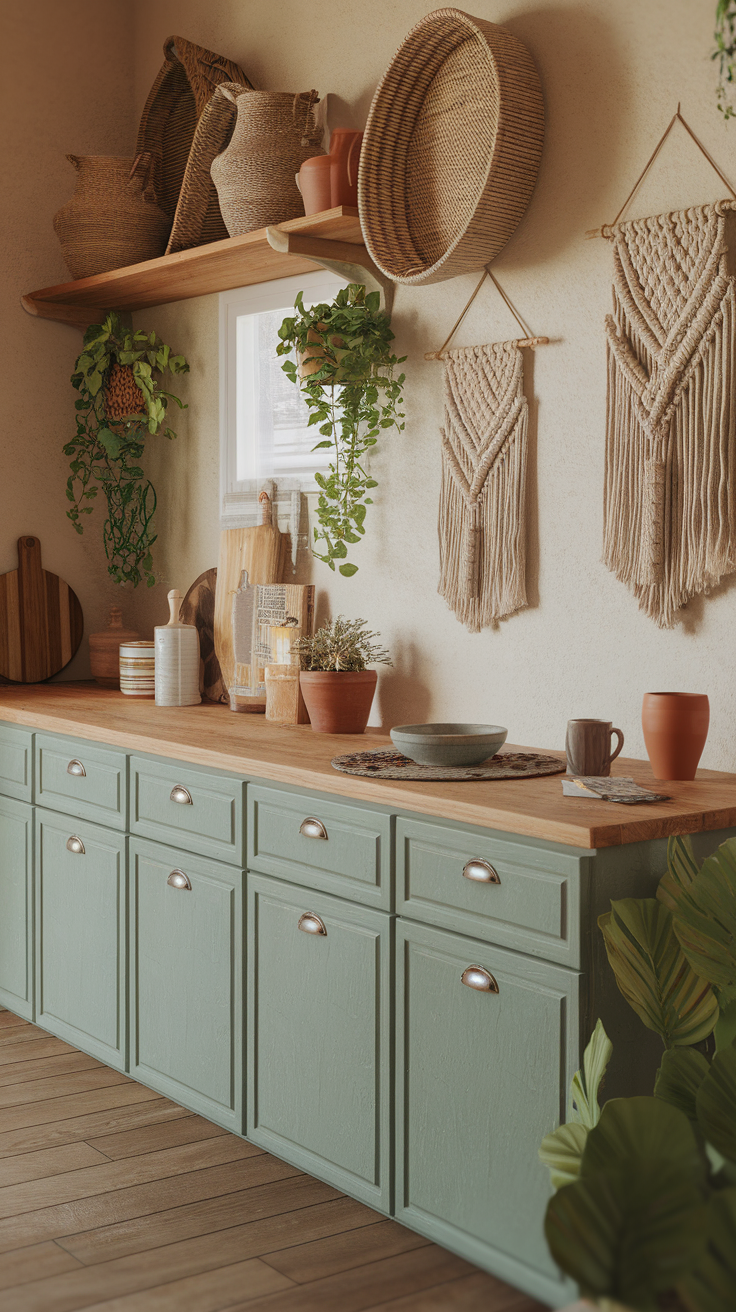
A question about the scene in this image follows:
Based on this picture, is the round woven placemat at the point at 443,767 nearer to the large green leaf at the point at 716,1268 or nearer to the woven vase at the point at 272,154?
the large green leaf at the point at 716,1268

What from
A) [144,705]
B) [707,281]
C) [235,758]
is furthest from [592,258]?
[144,705]

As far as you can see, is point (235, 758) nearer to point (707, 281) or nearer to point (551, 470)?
point (551, 470)

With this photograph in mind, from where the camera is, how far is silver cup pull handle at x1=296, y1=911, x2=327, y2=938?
231 cm

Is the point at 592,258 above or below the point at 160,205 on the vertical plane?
below

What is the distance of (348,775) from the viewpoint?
7.32ft

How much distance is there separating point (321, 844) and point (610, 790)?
0.57 metres

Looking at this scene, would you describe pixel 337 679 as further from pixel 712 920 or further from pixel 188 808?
pixel 712 920

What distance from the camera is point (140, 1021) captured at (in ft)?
9.23

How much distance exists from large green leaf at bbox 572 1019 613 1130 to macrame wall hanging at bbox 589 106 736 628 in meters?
0.90

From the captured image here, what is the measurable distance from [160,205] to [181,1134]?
8.10 ft

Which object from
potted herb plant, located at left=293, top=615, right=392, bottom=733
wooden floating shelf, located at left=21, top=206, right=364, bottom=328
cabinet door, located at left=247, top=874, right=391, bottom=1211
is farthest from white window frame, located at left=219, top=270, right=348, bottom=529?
cabinet door, located at left=247, top=874, right=391, bottom=1211

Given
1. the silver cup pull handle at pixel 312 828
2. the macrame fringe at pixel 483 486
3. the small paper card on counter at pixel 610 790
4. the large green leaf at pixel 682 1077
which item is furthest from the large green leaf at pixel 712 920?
the macrame fringe at pixel 483 486

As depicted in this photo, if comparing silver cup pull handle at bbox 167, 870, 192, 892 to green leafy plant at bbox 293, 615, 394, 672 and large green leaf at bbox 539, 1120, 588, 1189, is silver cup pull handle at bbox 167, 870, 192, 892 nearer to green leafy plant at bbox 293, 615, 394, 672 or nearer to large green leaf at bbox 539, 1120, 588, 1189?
green leafy plant at bbox 293, 615, 394, 672

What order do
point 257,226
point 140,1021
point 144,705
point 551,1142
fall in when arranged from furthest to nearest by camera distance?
point 144,705 < point 257,226 < point 140,1021 < point 551,1142
